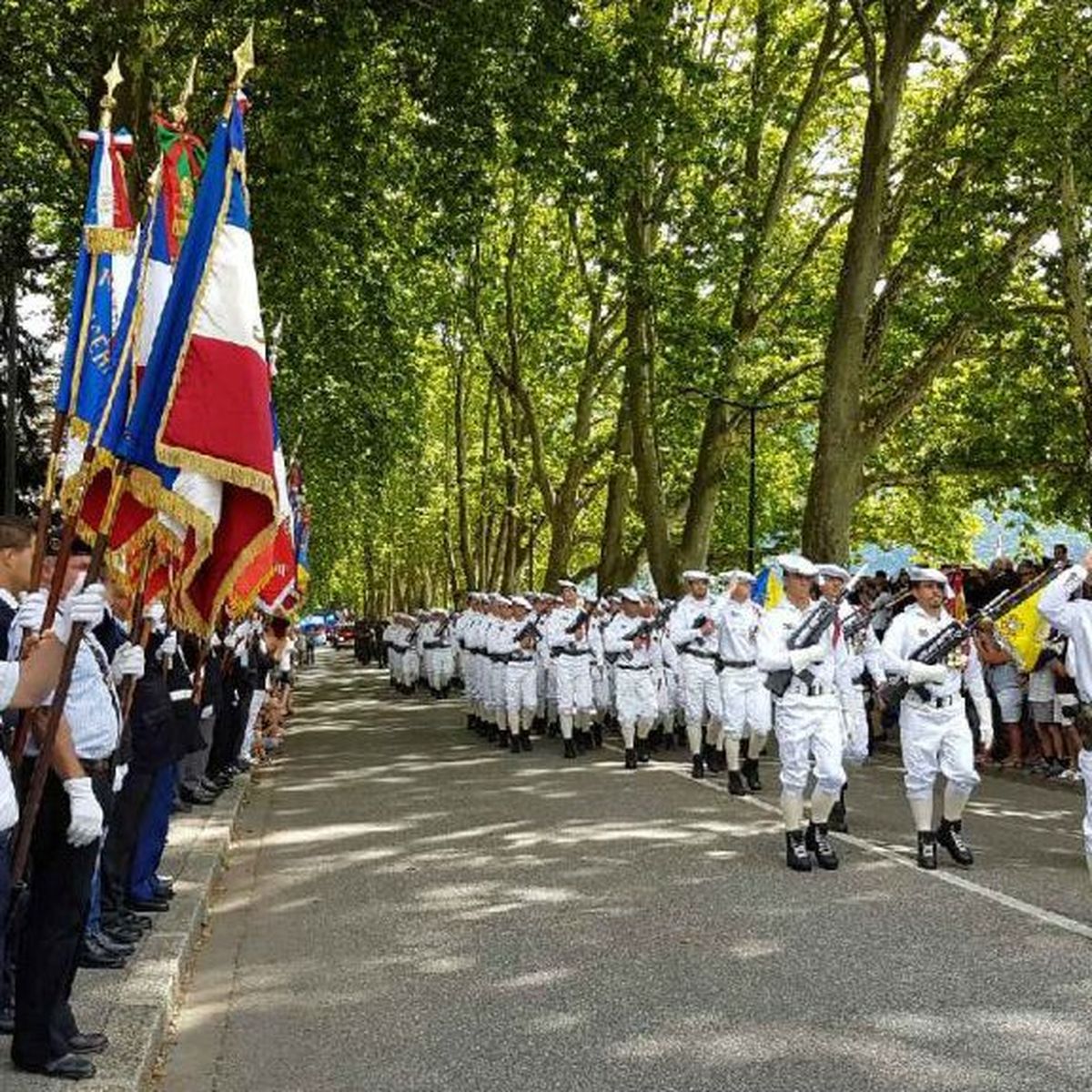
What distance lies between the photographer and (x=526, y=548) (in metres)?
51.2

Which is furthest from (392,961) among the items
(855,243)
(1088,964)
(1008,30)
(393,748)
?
(1008,30)

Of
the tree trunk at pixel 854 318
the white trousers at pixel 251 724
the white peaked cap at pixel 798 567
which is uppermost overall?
the tree trunk at pixel 854 318

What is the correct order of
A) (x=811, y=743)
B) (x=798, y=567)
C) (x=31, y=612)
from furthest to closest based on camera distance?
1. (x=798, y=567)
2. (x=811, y=743)
3. (x=31, y=612)

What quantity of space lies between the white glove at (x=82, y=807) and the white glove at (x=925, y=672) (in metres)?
6.41

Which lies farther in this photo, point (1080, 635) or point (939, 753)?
point (939, 753)

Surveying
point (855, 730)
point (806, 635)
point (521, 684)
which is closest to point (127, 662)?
point (806, 635)

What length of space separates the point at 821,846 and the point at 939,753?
38.9 inches

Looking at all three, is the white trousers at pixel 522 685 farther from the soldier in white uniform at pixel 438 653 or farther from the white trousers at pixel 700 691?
the soldier in white uniform at pixel 438 653

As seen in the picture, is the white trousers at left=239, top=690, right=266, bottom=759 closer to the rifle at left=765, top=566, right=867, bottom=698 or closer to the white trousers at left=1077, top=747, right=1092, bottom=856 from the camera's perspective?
the rifle at left=765, top=566, right=867, bottom=698

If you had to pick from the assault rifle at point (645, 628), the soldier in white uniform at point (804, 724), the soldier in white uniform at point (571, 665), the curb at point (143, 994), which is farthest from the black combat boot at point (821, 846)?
the soldier in white uniform at point (571, 665)

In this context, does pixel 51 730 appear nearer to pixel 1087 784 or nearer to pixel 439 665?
pixel 1087 784

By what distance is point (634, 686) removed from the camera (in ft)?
61.6

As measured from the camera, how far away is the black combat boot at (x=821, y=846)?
10789 mm

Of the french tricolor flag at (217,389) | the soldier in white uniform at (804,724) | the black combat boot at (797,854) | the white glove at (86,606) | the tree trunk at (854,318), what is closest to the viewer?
the white glove at (86,606)
